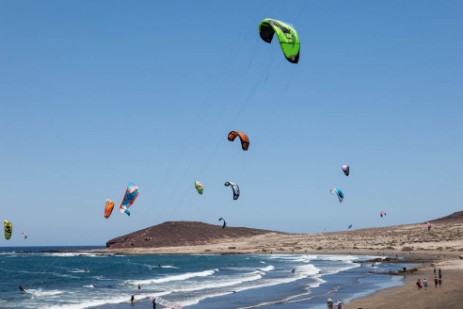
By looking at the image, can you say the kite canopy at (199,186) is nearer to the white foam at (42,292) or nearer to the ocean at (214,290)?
the ocean at (214,290)

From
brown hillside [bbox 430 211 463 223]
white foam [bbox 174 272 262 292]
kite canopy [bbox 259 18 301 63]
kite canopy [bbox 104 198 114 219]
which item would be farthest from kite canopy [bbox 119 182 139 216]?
brown hillside [bbox 430 211 463 223]

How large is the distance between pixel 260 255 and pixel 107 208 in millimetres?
55685

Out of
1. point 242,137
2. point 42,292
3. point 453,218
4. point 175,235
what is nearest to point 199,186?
point 242,137

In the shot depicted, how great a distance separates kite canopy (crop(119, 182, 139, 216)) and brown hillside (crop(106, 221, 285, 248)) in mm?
82138

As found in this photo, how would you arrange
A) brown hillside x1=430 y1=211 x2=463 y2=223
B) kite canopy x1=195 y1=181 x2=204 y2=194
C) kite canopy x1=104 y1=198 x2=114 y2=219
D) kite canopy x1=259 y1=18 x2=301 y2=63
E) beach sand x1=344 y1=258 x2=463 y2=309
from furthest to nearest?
brown hillside x1=430 y1=211 x2=463 y2=223, kite canopy x1=195 y1=181 x2=204 y2=194, kite canopy x1=104 y1=198 x2=114 y2=219, beach sand x1=344 y1=258 x2=463 y2=309, kite canopy x1=259 y1=18 x2=301 y2=63

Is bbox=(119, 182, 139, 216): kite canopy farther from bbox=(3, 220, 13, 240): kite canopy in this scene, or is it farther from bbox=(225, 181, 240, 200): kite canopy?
bbox=(3, 220, 13, 240): kite canopy

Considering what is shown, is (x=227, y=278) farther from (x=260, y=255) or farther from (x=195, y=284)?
(x=260, y=255)

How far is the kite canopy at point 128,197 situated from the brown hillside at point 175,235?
82.1m

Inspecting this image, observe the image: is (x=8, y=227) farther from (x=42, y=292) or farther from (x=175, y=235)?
(x=175, y=235)

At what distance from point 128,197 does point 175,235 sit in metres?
87.0

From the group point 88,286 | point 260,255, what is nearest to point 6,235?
point 88,286

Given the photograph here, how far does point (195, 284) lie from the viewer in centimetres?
4438

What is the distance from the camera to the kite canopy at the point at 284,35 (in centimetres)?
1750

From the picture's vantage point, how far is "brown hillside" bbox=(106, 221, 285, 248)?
4530 inches
